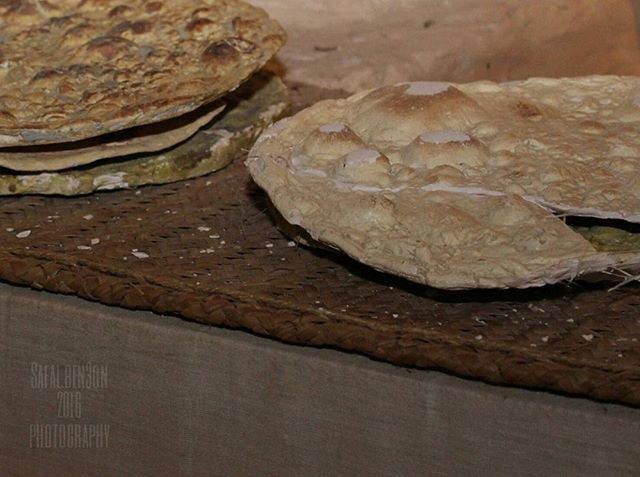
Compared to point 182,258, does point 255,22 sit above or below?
above

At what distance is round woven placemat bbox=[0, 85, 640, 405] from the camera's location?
3.71ft

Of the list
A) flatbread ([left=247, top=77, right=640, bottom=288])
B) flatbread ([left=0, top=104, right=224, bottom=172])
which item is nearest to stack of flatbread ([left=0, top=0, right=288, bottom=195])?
flatbread ([left=0, top=104, right=224, bottom=172])

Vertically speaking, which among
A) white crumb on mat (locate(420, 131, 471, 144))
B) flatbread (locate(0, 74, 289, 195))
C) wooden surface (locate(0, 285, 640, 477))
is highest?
white crumb on mat (locate(420, 131, 471, 144))

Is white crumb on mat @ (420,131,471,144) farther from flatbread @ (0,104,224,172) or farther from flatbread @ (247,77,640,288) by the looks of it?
flatbread @ (0,104,224,172)

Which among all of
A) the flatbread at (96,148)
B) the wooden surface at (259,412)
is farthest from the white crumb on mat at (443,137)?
the flatbread at (96,148)

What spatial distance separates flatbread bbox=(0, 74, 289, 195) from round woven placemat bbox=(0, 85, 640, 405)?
3 cm

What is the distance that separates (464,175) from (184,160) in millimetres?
461

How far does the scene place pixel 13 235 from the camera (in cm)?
144

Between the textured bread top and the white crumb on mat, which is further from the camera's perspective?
the textured bread top

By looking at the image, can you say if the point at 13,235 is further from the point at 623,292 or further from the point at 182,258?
the point at 623,292

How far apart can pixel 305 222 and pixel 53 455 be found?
407 mm

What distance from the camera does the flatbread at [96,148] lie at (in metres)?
1.53

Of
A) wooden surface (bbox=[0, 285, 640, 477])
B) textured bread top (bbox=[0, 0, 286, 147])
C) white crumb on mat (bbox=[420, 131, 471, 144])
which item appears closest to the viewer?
wooden surface (bbox=[0, 285, 640, 477])

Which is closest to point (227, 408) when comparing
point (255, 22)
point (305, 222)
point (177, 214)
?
point (305, 222)
